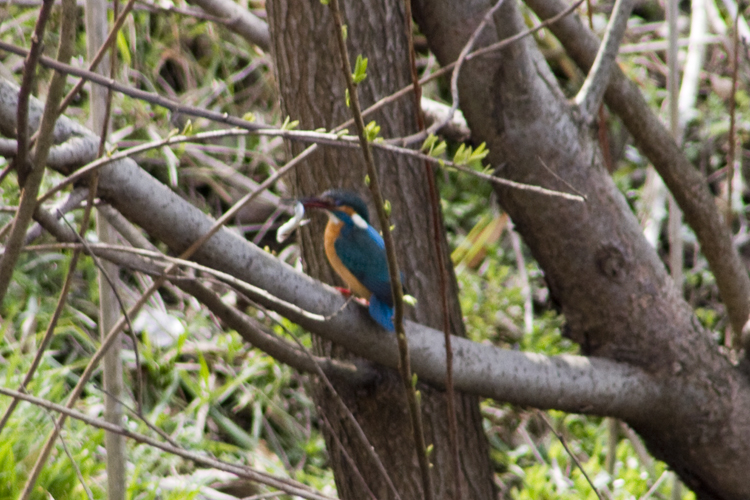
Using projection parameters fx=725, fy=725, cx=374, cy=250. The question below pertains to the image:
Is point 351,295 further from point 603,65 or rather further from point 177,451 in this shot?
point 603,65

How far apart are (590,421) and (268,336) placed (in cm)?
233

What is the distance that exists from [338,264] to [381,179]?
0.24m

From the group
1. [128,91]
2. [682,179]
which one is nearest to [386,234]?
[128,91]

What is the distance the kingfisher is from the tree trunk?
0.22ft

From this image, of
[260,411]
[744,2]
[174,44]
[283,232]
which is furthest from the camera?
[744,2]

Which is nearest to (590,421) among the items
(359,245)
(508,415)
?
(508,415)

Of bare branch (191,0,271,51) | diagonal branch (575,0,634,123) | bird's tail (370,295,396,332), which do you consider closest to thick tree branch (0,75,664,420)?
bird's tail (370,295,396,332)

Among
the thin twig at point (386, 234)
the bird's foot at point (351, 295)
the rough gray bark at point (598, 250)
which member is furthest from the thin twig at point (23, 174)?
the rough gray bark at point (598, 250)

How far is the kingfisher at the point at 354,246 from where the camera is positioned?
5.50ft

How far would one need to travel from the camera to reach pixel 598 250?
1.83 meters

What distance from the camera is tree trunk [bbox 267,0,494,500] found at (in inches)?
67.5

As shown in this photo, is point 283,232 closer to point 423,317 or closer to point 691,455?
point 423,317

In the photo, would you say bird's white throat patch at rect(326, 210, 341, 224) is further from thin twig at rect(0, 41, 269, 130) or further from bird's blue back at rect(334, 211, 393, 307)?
thin twig at rect(0, 41, 269, 130)

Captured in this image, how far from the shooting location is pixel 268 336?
1484 mm
